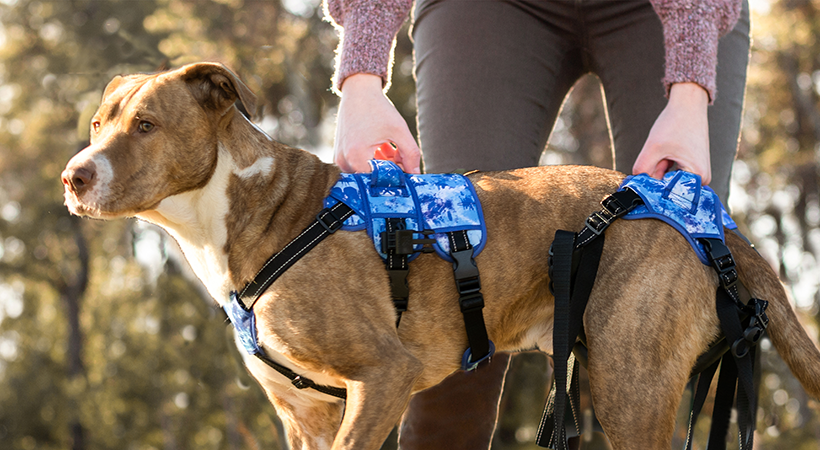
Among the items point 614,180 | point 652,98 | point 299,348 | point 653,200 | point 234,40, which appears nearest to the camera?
point 299,348

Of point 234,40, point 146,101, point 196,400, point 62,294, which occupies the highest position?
point 234,40

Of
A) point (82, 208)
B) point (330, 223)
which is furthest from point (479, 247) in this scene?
point (82, 208)

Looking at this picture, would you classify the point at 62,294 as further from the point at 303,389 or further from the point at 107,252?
Result: the point at 303,389

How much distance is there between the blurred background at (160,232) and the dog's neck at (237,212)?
2.97 metres

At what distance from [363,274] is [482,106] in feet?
3.65

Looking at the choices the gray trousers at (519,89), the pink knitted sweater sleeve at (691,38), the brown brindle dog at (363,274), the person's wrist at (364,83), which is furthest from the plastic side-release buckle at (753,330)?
the person's wrist at (364,83)

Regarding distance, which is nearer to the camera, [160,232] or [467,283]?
[467,283]

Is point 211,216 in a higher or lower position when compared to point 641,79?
lower

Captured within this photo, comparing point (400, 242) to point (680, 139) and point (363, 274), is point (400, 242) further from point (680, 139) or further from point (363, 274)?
point (680, 139)

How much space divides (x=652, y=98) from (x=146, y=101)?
2.29 metres

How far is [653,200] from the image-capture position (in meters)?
2.95

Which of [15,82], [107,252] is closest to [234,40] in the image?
[15,82]

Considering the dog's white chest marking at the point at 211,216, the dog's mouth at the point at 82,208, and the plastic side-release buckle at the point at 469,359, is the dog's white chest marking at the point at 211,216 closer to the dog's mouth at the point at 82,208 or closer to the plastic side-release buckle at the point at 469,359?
the dog's mouth at the point at 82,208

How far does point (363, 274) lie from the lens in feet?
9.47
